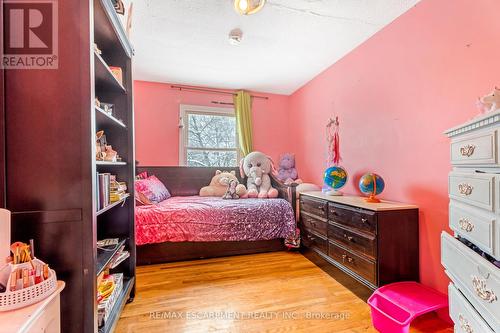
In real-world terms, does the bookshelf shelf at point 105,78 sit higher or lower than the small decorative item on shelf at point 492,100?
higher

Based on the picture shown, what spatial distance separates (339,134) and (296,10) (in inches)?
53.6

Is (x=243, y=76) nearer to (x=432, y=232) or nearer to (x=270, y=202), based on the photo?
(x=270, y=202)

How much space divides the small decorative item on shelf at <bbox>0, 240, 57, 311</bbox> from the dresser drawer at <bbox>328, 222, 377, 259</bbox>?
5.67 ft

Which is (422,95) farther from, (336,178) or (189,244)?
(189,244)

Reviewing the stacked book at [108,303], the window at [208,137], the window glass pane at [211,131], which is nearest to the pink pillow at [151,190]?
the window at [208,137]

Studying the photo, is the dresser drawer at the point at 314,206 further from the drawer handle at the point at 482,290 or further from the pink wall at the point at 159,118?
the pink wall at the point at 159,118

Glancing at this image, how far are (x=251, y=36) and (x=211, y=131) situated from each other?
1.71m

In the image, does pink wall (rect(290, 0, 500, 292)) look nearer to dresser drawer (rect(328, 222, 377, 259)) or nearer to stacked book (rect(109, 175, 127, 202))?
dresser drawer (rect(328, 222, 377, 259))

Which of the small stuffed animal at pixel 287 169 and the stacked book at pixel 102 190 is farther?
the small stuffed animal at pixel 287 169

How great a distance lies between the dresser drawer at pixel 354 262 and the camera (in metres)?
1.59

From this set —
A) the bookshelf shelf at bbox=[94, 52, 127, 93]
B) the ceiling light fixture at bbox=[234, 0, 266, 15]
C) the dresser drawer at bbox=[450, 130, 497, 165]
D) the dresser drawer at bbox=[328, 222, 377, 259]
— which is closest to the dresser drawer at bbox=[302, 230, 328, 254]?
the dresser drawer at bbox=[328, 222, 377, 259]

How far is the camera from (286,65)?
2.75 metres

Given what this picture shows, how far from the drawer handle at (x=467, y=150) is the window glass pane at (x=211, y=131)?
2.97m

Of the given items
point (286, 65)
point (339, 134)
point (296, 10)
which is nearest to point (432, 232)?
point (339, 134)
